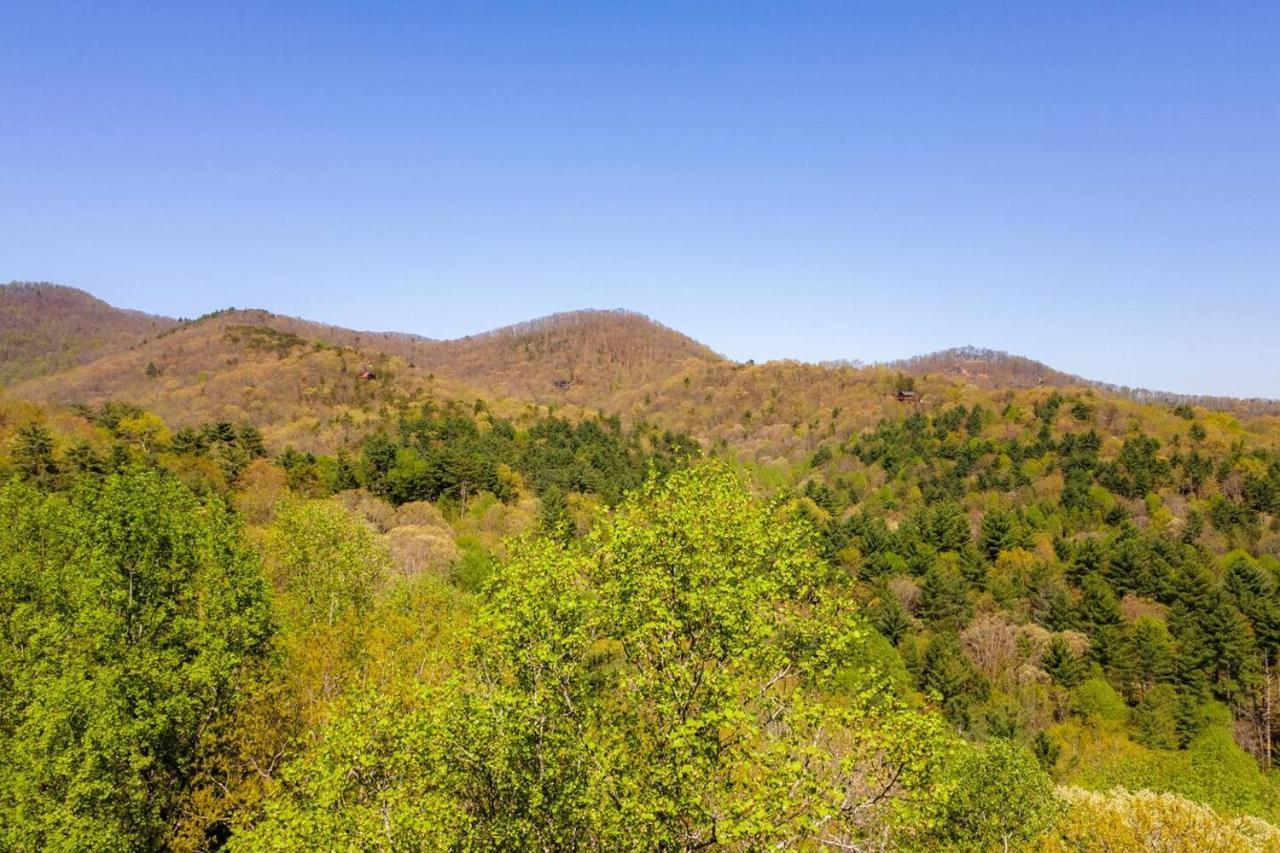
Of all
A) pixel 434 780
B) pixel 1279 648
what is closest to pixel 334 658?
pixel 434 780

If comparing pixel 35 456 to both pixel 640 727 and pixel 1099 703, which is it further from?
pixel 1099 703

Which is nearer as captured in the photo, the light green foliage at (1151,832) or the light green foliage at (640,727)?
the light green foliage at (640,727)

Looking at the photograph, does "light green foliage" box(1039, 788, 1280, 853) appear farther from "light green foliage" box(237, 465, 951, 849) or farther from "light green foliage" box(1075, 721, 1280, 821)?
"light green foliage" box(1075, 721, 1280, 821)

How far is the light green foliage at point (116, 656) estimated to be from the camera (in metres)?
20.0

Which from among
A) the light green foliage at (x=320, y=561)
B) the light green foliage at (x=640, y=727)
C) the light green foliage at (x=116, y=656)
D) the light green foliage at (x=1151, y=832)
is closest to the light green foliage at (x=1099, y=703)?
the light green foliage at (x=1151, y=832)

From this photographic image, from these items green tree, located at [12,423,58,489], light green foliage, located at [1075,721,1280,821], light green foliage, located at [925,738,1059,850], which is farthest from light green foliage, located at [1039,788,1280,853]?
green tree, located at [12,423,58,489]

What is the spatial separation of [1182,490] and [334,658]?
136276 millimetres

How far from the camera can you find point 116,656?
2322 cm

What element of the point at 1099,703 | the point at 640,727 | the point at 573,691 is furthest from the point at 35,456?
the point at 1099,703

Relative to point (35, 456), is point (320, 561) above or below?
below

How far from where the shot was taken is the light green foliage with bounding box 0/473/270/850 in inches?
786

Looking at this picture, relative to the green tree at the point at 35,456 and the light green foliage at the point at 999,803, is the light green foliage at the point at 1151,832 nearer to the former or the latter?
the light green foliage at the point at 999,803

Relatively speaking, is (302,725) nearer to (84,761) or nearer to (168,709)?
(168,709)

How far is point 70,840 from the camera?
61.2 feet
